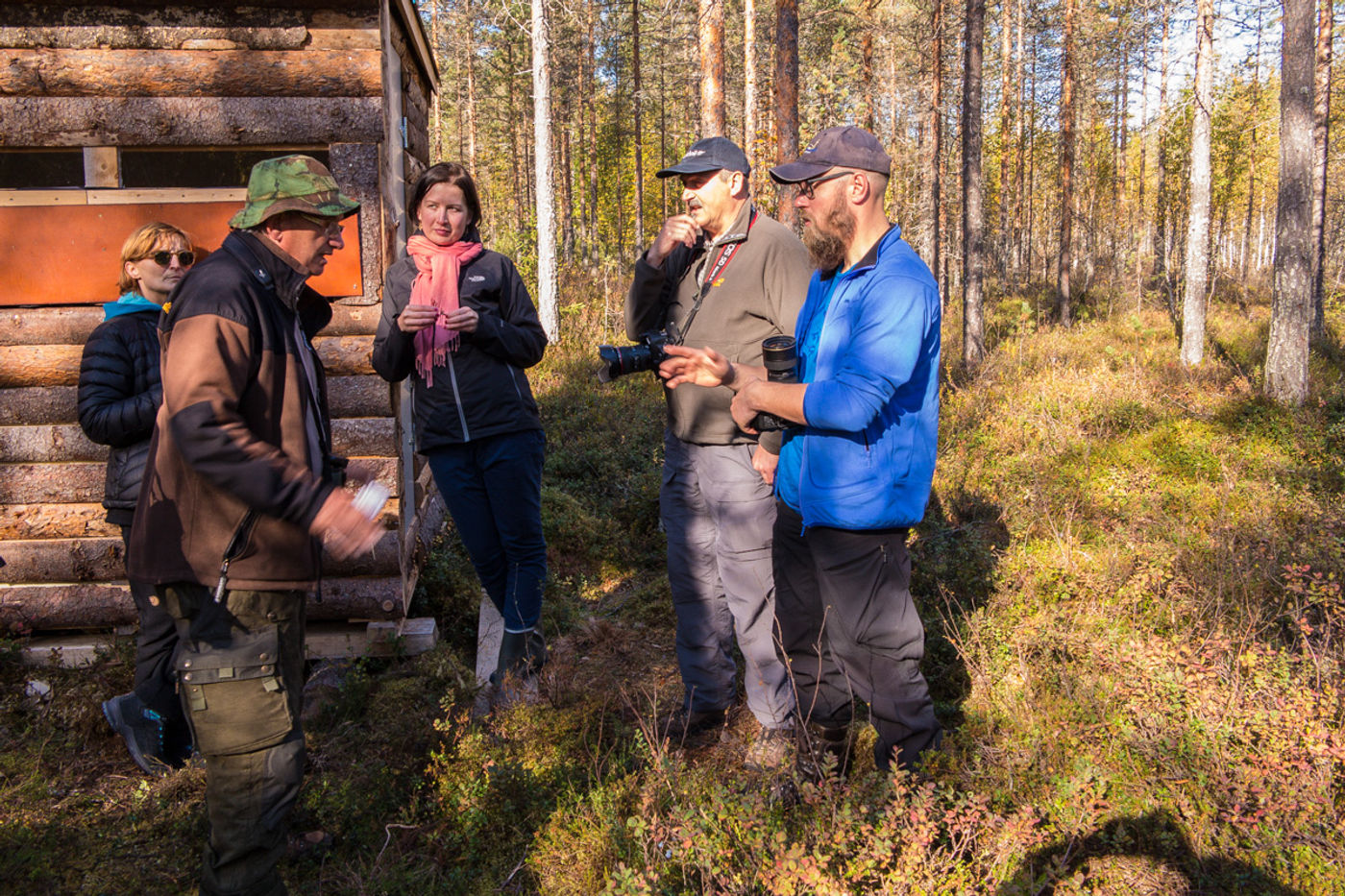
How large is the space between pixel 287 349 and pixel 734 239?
179 centimetres

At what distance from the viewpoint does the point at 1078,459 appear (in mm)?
7340

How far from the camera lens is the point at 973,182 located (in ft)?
46.3

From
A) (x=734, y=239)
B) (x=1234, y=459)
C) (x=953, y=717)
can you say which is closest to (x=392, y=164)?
(x=734, y=239)

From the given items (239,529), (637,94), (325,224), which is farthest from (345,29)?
(637,94)

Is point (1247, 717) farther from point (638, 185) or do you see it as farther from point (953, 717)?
point (638, 185)

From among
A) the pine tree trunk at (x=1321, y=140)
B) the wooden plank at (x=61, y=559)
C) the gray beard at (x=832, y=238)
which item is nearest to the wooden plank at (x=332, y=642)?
the wooden plank at (x=61, y=559)

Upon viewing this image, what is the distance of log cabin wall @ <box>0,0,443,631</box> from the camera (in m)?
4.21

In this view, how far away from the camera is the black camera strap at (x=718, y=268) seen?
3359 mm

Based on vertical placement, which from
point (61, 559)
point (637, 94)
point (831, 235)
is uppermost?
point (637, 94)

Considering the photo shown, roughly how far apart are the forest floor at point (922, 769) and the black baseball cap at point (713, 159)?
7.12 feet

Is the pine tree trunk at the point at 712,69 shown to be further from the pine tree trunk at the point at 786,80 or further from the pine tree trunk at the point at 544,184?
the pine tree trunk at the point at 544,184

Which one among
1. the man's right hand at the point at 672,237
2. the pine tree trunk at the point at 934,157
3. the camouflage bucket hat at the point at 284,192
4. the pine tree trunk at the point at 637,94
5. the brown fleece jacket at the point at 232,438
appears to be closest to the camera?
the brown fleece jacket at the point at 232,438

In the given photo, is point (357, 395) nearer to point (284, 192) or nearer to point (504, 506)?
point (504, 506)

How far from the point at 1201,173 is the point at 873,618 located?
1398 centimetres
